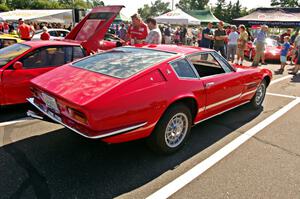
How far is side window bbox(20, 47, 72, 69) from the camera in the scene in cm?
468

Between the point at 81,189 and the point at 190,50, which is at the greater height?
the point at 190,50

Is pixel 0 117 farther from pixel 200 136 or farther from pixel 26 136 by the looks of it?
pixel 200 136

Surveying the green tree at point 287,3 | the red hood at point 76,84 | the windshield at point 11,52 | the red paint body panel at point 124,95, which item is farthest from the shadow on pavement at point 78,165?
the green tree at point 287,3

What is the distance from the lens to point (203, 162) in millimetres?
3232

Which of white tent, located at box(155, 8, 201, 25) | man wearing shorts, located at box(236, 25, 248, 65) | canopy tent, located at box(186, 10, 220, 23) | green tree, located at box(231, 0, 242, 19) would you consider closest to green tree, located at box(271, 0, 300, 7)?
green tree, located at box(231, 0, 242, 19)

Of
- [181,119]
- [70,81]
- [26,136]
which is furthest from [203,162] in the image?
[26,136]

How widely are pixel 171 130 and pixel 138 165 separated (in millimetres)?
612

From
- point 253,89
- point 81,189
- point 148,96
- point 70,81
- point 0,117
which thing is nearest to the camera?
point 81,189

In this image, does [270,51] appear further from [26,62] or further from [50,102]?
[50,102]

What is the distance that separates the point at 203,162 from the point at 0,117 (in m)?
3.56

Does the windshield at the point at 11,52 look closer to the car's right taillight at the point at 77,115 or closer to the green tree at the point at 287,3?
the car's right taillight at the point at 77,115

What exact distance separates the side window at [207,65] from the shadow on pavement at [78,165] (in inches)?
39.5

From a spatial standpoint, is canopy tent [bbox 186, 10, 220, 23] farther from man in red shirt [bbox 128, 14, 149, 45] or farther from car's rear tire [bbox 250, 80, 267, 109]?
car's rear tire [bbox 250, 80, 267, 109]

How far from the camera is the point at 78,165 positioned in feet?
9.97
